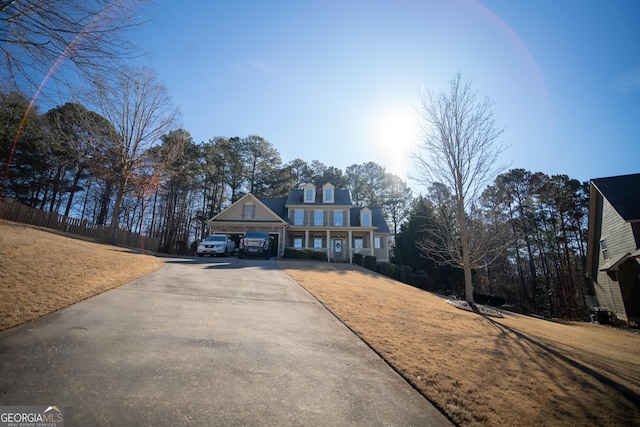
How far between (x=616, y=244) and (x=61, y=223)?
35016 millimetres

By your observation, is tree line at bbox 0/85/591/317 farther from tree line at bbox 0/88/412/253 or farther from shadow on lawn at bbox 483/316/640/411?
shadow on lawn at bbox 483/316/640/411

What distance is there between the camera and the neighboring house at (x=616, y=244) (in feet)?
45.9

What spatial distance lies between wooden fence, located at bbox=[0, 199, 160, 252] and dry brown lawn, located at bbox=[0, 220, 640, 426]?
12.2m

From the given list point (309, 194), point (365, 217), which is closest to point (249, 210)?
point (309, 194)

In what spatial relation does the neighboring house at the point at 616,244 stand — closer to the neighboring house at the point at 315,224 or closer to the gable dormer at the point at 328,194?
the neighboring house at the point at 315,224

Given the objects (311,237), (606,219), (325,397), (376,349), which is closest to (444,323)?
(376,349)

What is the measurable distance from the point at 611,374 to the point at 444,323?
277 centimetres

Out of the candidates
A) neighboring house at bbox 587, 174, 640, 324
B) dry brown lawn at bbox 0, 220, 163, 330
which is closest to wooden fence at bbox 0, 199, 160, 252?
dry brown lawn at bbox 0, 220, 163, 330

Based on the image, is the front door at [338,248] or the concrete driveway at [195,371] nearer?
the concrete driveway at [195,371]

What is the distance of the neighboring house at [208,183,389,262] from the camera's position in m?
26.8

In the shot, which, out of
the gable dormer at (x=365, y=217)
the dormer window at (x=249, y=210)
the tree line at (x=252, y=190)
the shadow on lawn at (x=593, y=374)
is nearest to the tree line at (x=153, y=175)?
the tree line at (x=252, y=190)

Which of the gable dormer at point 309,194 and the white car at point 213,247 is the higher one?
the gable dormer at point 309,194

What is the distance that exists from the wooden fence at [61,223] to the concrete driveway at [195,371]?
1748 cm

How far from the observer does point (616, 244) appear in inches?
614
